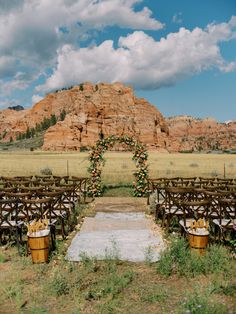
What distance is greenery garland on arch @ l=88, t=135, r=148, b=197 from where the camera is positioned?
17.4 metres

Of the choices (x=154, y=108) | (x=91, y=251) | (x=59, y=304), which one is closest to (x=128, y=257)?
(x=91, y=251)

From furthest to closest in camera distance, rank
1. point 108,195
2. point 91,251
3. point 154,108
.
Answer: point 154,108 → point 108,195 → point 91,251

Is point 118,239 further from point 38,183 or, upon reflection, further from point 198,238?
point 38,183

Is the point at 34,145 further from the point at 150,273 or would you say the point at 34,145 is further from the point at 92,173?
the point at 150,273

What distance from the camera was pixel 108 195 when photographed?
58.3 feet

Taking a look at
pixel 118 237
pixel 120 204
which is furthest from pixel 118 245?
pixel 120 204

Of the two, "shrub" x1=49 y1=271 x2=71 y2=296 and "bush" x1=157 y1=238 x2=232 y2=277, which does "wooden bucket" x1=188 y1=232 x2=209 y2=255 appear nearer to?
"bush" x1=157 y1=238 x2=232 y2=277

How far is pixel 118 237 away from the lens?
30.1ft

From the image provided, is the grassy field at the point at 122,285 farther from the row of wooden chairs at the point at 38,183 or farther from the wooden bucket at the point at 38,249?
the row of wooden chairs at the point at 38,183

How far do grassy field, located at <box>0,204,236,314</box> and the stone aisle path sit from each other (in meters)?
0.33

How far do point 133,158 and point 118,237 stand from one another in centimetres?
958

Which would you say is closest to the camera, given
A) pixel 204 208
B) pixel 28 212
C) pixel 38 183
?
pixel 204 208

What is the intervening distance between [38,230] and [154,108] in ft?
488

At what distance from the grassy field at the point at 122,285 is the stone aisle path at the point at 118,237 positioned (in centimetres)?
33
